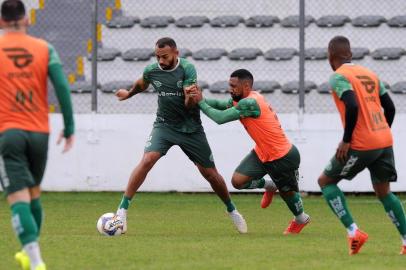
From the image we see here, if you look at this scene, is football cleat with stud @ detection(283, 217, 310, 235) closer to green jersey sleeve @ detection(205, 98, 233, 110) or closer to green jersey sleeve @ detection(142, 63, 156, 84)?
green jersey sleeve @ detection(205, 98, 233, 110)

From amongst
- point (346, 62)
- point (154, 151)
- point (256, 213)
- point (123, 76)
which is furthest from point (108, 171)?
point (346, 62)

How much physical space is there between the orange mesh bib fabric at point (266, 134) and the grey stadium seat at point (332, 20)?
7.82 m

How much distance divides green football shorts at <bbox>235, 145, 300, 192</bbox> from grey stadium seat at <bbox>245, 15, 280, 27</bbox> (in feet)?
25.9

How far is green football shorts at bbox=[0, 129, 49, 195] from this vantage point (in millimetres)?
7879

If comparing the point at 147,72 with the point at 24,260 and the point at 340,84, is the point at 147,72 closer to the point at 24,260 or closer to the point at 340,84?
the point at 340,84

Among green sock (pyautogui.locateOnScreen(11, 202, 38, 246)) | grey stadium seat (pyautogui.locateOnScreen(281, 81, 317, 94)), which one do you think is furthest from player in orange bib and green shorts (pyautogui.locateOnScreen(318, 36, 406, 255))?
grey stadium seat (pyautogui.locateOnScreen(281, 81, 317, 94))

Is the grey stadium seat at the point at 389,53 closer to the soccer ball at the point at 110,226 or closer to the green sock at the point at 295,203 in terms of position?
A: the green sock at the point at 295,203

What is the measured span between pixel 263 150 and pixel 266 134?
212 mm

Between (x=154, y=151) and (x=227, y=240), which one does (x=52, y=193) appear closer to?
(x=154, y=151)

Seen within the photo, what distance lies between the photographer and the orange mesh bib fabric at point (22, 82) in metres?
7.96

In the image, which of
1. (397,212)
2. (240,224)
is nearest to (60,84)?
(397,212)

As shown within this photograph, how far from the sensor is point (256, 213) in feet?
48.6

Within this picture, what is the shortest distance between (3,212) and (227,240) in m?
4.66

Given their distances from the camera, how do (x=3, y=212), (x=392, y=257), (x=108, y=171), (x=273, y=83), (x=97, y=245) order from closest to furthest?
(x=392, y=257)
(x=97, y=245)
(x=3, y=212)
(x=108, y=171)
(x=273, y=83)
